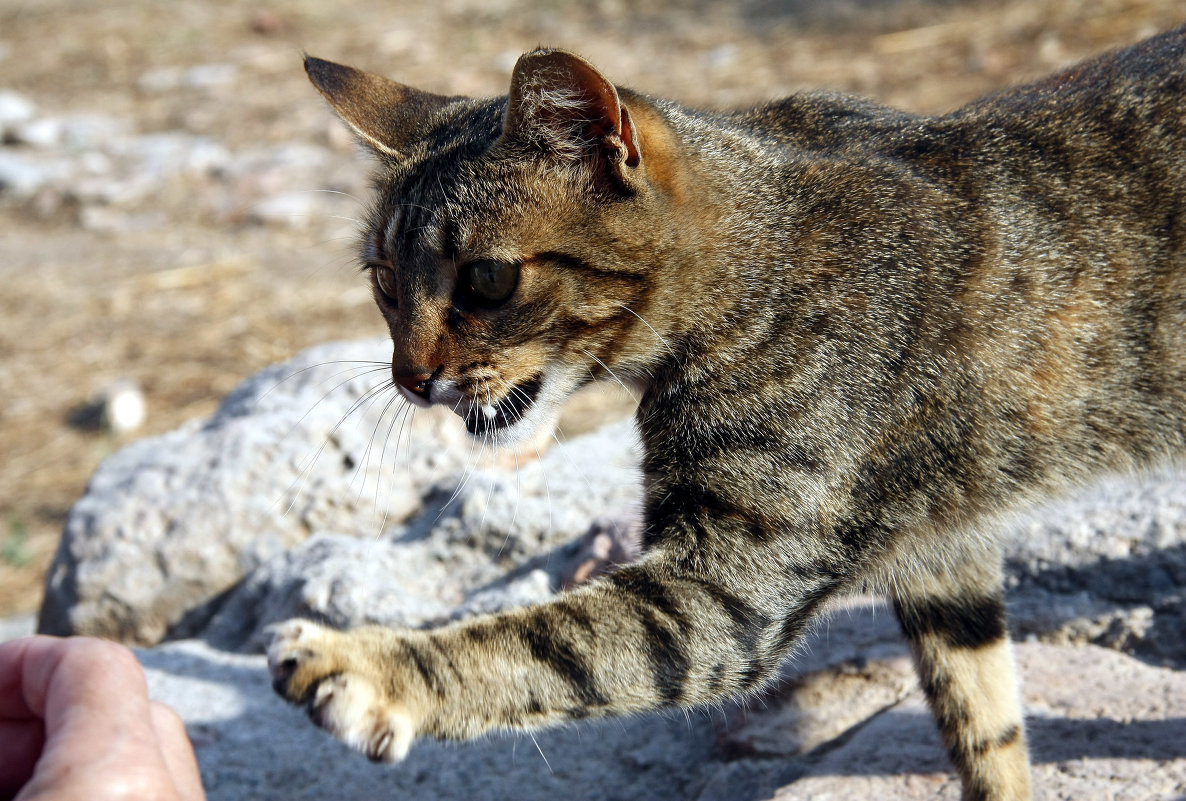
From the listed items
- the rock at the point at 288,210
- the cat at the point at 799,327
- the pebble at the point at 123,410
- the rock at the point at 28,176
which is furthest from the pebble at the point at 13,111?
the cat at the point at 799,327

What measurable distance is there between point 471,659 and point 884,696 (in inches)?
53.3

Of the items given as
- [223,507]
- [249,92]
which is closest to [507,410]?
[223,507]

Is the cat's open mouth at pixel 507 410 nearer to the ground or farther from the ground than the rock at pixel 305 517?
farther from the ground

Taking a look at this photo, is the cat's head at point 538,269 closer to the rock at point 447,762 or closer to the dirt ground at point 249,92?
the rock at point 447,762

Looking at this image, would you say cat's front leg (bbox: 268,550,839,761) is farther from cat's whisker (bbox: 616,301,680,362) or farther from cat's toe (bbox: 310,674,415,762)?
cat's whisker (bbox: 616,301,680,362)

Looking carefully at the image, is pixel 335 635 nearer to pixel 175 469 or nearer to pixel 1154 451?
pixel 1154 451

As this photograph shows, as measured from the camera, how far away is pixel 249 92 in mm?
9320

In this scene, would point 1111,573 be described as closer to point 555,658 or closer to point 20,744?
point 555,658

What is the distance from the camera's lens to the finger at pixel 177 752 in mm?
1979

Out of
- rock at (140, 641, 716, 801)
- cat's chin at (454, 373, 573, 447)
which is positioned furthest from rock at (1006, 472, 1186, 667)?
cat's chin at (454, 373, 573, 447)

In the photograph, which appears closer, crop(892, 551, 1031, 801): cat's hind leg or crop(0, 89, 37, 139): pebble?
crop(892, 551, 1031, 801): cat's hind leg

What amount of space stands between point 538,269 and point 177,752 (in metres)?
1.14

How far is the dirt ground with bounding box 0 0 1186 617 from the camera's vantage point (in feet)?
19.2

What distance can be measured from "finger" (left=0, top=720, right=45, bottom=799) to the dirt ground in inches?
104
